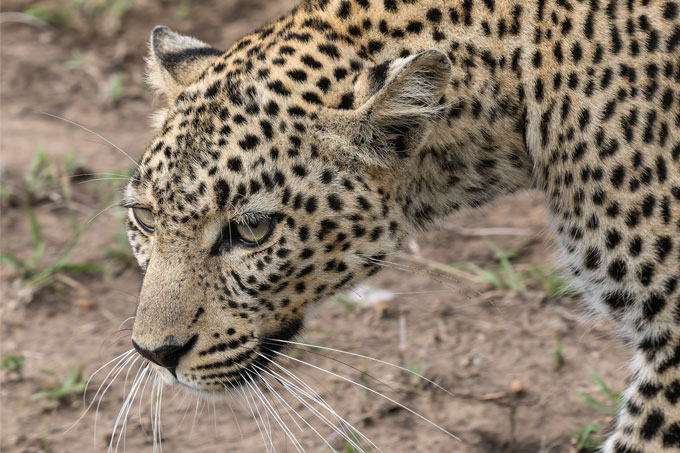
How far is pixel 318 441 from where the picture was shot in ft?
20.9

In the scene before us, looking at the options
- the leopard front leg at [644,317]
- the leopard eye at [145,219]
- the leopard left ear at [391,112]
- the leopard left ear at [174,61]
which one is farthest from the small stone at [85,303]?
the leopard front leg at [644,317]

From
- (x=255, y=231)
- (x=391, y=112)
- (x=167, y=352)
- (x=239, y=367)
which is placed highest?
(x=391, y=112)

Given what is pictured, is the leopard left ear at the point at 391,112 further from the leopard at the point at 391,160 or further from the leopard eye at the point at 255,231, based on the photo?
the leopard eye at the point at 255,231

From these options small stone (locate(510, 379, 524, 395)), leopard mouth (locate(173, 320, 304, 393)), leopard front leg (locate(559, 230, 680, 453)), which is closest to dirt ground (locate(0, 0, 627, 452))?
small stone (locate(510, 379, 524, 395))

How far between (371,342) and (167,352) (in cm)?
272

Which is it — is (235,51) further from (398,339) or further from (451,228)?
(451,228)

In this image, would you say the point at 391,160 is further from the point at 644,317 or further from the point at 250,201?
the point at 644,317

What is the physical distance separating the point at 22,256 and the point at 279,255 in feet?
13.3

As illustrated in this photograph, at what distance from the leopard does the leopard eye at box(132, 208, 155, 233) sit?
15 millimetres

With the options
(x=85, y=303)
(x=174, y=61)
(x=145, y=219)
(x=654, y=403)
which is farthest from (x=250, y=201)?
(x=85, y=303)

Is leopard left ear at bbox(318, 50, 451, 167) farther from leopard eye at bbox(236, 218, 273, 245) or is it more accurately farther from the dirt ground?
the dirt ground

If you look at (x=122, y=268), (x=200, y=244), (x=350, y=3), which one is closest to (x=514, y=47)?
(x=350, y=3)

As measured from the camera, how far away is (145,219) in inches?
200

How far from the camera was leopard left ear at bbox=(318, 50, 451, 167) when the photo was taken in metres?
4.57
